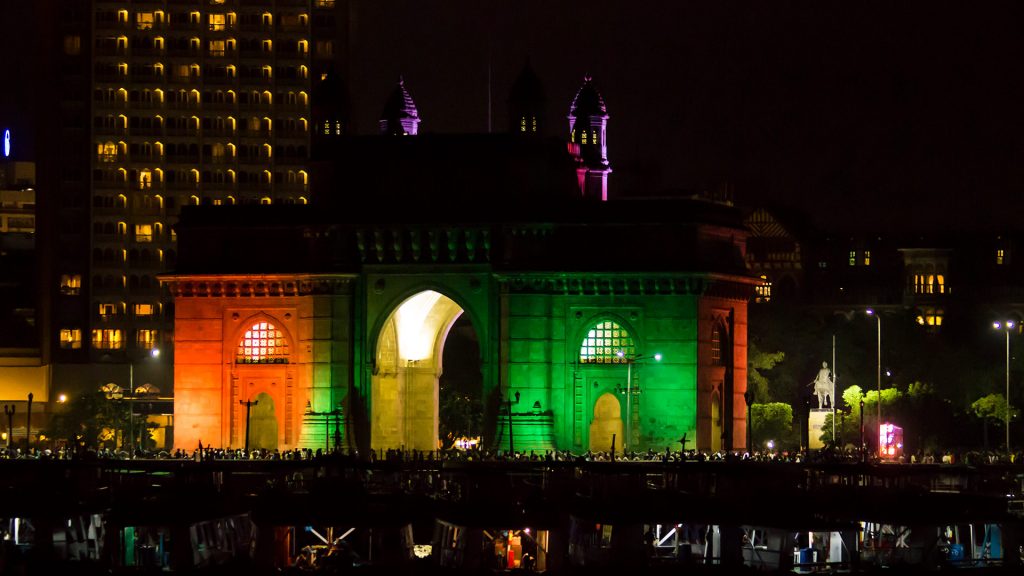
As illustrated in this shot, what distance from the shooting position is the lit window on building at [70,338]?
141250 millimetres

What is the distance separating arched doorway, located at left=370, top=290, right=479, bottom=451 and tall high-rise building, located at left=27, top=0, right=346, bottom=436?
118 feet

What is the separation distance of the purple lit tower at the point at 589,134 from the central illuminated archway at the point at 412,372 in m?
9.06

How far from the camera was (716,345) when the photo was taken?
101m

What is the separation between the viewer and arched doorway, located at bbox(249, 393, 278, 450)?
103 metres

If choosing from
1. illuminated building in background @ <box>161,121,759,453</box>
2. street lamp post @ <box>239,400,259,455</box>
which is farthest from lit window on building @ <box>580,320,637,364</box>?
street lamp post @ <box>239,400,259,455</box>

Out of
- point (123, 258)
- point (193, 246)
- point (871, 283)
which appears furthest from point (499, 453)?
point (871, 283)

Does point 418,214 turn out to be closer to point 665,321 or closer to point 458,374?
point 665,321

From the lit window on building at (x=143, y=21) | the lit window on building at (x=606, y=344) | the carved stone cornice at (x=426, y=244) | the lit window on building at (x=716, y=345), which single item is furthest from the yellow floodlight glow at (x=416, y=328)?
the lit window on building at (x=143, y=21)

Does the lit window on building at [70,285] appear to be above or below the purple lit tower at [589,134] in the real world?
below

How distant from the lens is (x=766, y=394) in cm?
11894

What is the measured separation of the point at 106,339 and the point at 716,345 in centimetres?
5275

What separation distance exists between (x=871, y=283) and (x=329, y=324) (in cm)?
6536

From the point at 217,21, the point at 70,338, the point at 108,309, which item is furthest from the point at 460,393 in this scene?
the point at 217,21

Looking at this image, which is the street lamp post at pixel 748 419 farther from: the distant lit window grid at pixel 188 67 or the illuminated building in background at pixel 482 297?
the distant lit window grid at pixel 188 67
